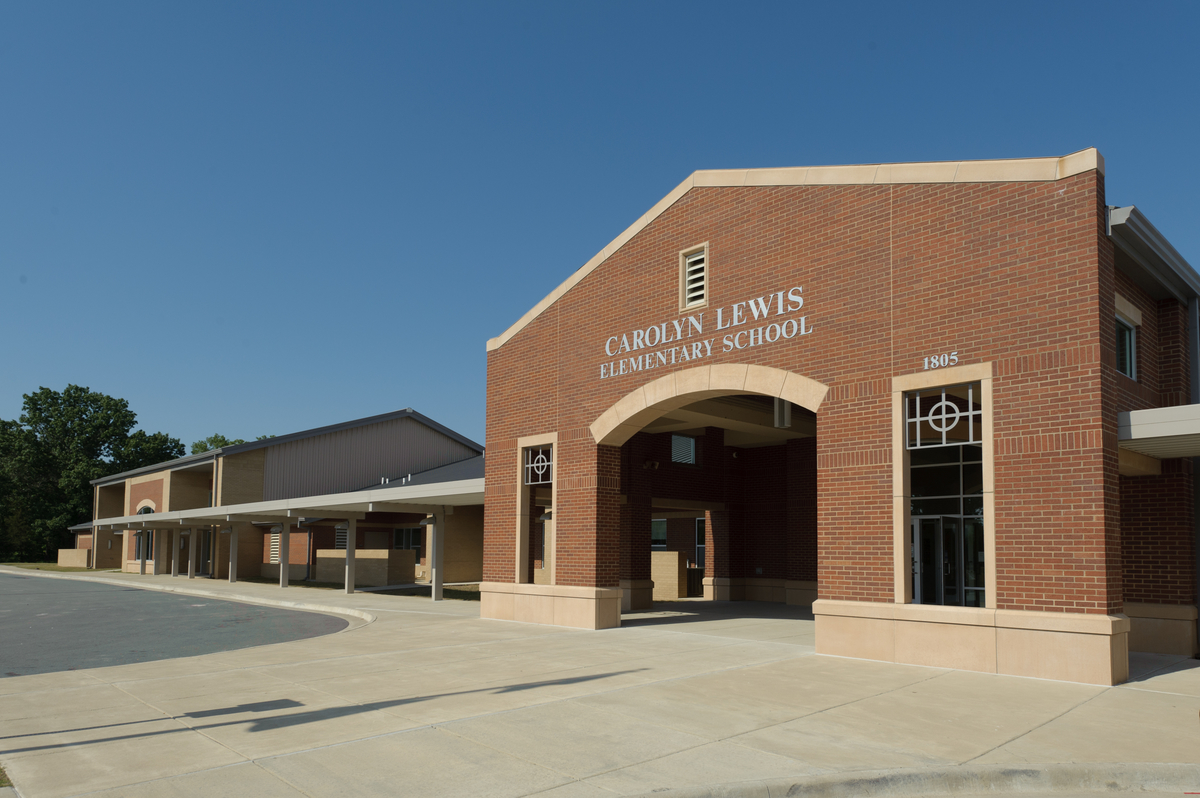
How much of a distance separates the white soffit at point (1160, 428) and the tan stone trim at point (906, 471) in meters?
1.74

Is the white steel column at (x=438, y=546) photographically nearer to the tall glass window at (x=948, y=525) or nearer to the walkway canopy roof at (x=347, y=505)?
the walkway canopy roof at (x=347, y=505)

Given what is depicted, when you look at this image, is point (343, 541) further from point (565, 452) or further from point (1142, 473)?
point (1142, 473)

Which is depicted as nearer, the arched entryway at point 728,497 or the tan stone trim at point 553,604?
the tan stone trim at point 553,604

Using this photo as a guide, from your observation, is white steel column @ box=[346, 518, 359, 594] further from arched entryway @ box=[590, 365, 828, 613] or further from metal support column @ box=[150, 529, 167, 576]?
metal support column @ box=[150, 529, 167, 576]

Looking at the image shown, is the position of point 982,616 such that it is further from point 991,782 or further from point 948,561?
point 948,561

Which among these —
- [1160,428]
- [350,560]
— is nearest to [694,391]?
[1160,428]

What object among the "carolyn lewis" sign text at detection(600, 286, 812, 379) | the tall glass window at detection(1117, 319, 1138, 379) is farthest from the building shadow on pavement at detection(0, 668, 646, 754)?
the tall glass window at detection(1117, 319, 1138, 379)

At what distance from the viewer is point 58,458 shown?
8156 cm

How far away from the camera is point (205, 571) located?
4944 centimetres

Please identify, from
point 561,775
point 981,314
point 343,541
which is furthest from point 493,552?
point 343,541

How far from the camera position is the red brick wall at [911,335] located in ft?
38.2

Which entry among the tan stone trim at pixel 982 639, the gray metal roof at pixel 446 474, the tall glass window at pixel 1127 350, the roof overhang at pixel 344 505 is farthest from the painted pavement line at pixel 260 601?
the tall glass window at pixel 1127 350

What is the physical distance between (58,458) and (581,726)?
88.8 meters

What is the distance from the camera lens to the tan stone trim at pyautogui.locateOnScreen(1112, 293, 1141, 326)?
14.1 m
